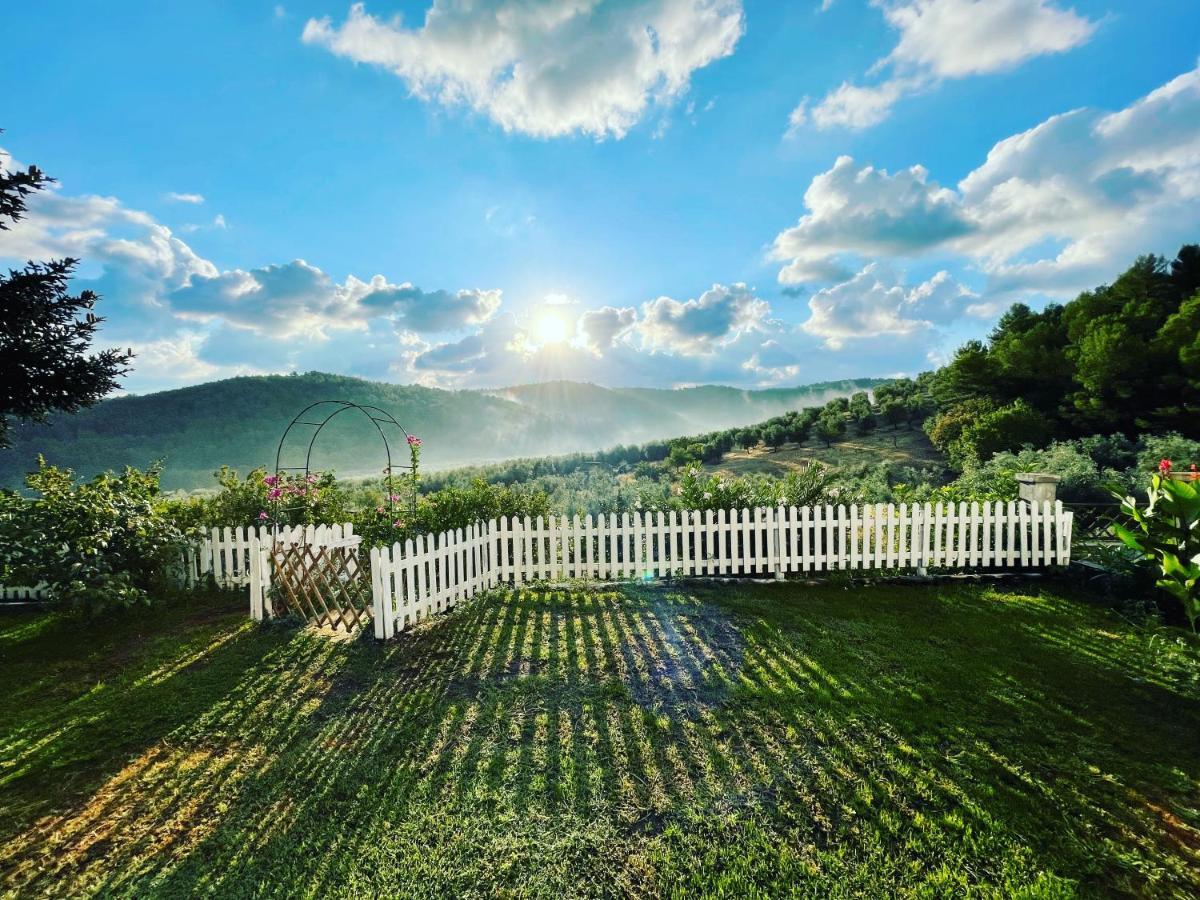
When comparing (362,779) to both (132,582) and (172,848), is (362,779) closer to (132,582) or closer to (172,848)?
(172,848)

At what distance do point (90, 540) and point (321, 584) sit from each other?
125 inches

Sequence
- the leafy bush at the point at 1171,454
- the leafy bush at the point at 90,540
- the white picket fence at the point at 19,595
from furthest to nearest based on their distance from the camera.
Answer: the leafy bush at the point at 1171,454 < the white picket fence at the point at 19,595 < the leafy bush at the point at 90,540

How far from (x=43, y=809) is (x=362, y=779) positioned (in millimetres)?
1902

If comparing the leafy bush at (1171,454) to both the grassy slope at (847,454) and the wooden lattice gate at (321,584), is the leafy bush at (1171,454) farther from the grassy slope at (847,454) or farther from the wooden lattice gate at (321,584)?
the wooden lattice gate at (321,584)

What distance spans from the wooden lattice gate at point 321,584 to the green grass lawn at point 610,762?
45 cm

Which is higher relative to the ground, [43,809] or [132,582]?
[132,582]

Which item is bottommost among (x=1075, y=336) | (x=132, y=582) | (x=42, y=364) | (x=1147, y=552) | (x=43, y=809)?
(x=43, y=809)

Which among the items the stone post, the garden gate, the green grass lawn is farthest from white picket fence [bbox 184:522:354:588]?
the stone post

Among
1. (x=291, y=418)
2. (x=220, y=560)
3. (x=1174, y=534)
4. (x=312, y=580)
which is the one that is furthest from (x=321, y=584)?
(x=291, y=418)

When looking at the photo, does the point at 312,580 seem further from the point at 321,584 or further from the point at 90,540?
the point at 90,540

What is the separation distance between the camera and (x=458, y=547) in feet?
Answer: 24.1

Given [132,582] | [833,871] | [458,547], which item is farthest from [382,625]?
[833,871]

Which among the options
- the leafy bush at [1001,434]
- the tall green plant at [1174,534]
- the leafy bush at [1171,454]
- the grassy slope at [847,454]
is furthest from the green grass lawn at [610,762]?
the grassy slope at [847,454]

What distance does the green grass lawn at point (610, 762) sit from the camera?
2.78m
